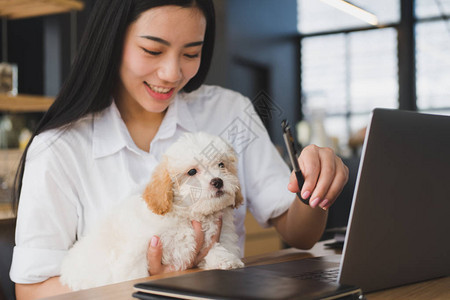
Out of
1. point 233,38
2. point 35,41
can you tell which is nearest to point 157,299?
point 35,41

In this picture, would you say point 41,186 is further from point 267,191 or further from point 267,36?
point 267,36

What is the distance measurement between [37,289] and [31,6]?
2234 mm

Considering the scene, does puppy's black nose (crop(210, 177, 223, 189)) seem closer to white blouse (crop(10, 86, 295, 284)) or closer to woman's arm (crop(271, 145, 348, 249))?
woman's arm (crop(271, 145, 348, 249))

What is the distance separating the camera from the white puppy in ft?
3.22

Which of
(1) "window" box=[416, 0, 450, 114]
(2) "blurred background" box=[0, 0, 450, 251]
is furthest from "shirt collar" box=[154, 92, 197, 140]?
(1) "window" box=[416, 0, 450, 114]

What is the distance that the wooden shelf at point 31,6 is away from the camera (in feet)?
9.26

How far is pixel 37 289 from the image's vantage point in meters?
1.10

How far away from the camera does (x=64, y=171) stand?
1222 millimetres

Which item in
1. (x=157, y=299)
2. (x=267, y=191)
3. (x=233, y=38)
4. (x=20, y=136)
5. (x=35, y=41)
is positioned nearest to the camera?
(x=157, y=299)

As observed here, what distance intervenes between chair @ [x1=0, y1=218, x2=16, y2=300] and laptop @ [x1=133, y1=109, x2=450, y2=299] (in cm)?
58

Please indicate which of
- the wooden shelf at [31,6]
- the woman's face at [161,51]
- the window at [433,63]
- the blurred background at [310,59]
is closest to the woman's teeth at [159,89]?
the woman's face at [161,51]

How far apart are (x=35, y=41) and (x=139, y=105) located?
3831 mm

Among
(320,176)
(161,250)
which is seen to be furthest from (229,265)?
(320,176)

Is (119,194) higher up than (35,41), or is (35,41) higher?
(35,41)
